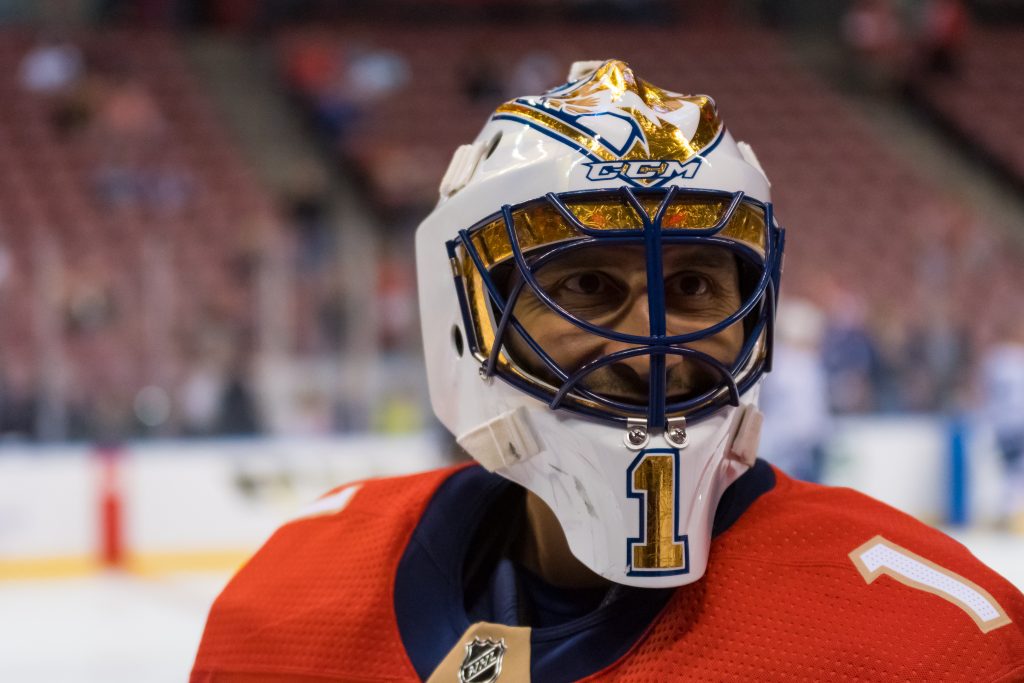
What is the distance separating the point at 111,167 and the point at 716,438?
23.9 feet

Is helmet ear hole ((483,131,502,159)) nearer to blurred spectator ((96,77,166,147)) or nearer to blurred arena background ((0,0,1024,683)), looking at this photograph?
blurred arena background ((0,0,1024,683))

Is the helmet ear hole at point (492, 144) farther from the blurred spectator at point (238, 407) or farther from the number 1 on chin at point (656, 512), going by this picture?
the blurred spectator at point (238, 407)

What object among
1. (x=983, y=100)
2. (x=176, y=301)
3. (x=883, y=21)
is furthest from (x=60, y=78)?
(x=983, y=100)

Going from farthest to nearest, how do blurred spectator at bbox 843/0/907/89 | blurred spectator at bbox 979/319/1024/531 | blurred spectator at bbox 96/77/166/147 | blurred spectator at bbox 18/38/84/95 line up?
blurred spectator at bbox 843/0/907/89, blurred spectator at bbox 18/38/84/95, blurred spectator at bbox 96/77/166/147, blurred spectator at bbox 979/319/1024/531

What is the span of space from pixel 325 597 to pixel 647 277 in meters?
0.50

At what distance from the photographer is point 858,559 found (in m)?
1.16

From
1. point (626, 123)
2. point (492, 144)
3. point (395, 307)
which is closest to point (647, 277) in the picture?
point (626, 123)

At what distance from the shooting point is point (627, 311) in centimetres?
119

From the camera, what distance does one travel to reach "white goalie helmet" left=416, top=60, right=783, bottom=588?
45.0 inches

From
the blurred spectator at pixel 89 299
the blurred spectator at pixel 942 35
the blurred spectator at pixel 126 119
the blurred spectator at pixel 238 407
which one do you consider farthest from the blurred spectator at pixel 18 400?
the blurred spectator at pixel 942 35

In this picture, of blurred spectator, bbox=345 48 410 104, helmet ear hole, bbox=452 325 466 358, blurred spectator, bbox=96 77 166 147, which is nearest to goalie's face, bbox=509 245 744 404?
helmet ear hole, bbox=452 325 466 358

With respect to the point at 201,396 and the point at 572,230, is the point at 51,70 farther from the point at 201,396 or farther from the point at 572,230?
the point at 572,230

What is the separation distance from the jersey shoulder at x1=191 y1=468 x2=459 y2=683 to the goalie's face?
0.28 m

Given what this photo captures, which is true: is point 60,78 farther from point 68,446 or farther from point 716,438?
point 716,438
